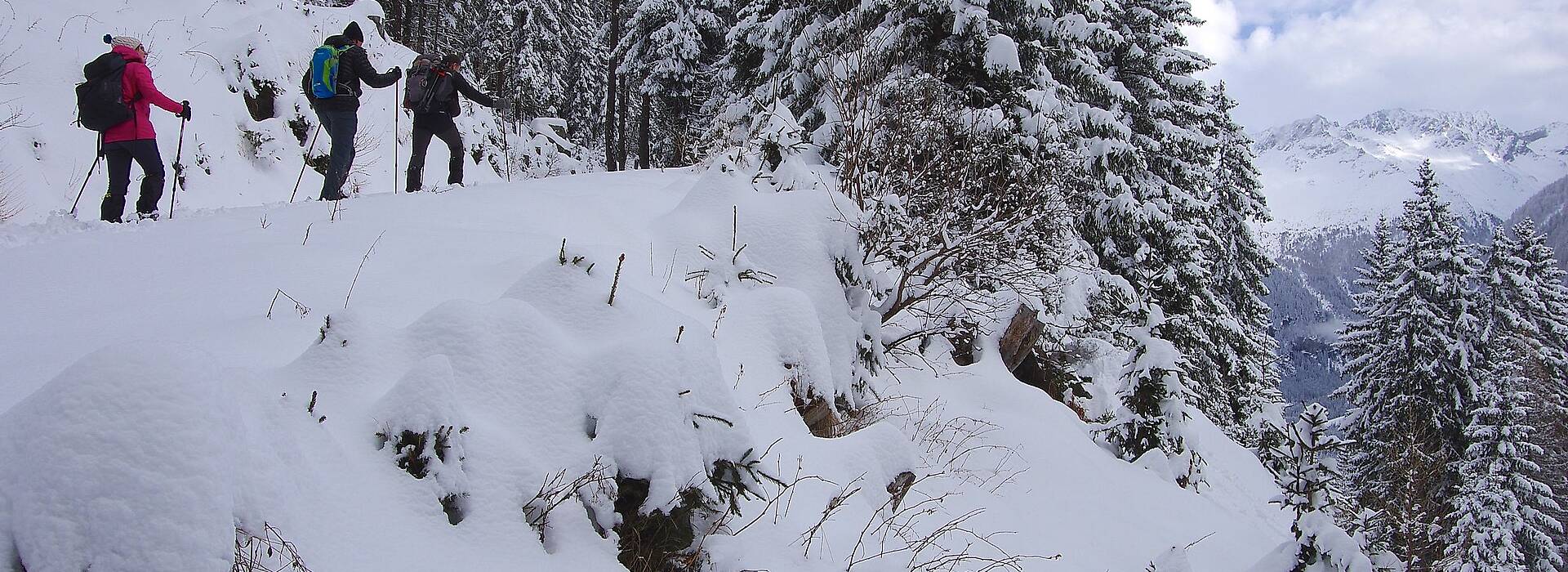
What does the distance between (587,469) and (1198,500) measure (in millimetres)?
6619

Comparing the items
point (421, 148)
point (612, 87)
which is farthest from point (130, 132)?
point (612, 87)

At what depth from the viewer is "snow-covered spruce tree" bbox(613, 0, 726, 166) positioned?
66.4 ft

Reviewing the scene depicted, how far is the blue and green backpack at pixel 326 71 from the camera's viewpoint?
22.2 feet

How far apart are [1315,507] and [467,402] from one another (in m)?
4.94

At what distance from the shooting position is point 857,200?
7.50m

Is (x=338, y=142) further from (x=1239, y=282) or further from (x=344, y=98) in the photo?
(x=1239, y=282)

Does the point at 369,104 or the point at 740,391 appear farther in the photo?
the point at 369,104

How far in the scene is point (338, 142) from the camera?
695 cm

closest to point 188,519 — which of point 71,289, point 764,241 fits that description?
point 71,289

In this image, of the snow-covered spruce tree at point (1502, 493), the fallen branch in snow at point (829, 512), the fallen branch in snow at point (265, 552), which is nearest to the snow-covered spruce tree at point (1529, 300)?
the snow-covered spruce tree at point (1502, 493)

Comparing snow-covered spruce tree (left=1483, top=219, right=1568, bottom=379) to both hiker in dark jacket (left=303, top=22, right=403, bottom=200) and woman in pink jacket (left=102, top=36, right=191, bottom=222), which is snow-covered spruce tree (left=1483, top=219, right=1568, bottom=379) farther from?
woman in pink jacket (left=102, top=36, right=191, bottom=222)

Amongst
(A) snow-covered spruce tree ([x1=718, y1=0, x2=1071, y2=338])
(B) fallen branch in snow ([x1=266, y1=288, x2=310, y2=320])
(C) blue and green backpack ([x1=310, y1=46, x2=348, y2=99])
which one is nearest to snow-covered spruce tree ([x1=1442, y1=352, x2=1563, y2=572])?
(A) snow-covered spruce tree ([x1=718, y1=0, x2=1071, y2=338])

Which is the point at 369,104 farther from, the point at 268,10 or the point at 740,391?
the point at 740,391

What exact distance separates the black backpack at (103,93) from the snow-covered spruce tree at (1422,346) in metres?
21.7
